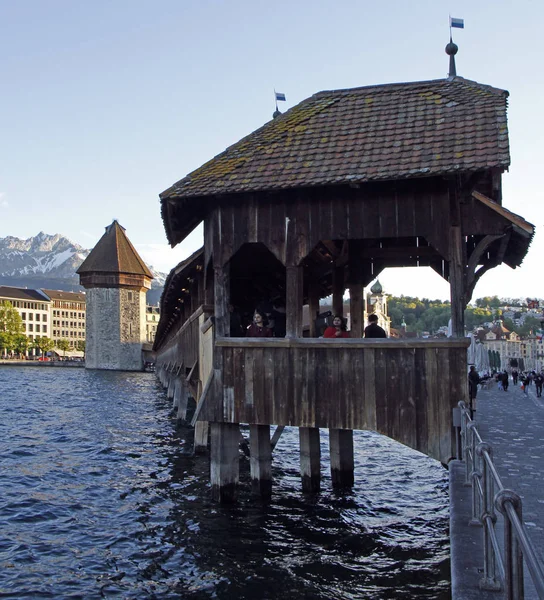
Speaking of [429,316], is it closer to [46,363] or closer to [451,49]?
[46,363]

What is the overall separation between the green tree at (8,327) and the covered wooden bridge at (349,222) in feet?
346

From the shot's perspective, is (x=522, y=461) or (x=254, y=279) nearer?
(x=522, y=461)

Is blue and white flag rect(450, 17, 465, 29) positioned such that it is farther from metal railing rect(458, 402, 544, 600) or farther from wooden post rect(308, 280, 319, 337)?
metal railing rect(458, 402, 544, 600)

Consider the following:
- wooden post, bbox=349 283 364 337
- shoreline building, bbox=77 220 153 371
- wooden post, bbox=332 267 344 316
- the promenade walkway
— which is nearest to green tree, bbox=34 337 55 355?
shoreline building, bbox=77 220 153 371

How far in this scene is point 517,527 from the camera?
2561mm

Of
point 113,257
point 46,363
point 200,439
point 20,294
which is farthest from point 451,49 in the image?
point 20,294

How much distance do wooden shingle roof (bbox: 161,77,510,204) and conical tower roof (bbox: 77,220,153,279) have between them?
65.2 metres

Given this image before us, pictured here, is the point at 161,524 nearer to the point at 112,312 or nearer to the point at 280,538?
the point at 280,538

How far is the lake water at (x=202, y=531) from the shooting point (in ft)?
27.7

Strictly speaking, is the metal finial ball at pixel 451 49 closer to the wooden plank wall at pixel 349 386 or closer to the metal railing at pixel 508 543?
the wooden plank wall at pixel 349 386

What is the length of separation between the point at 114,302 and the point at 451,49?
66.4 meters

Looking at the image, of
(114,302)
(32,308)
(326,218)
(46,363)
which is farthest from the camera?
(32,308)

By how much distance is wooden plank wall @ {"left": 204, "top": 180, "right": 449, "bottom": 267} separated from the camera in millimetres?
9328

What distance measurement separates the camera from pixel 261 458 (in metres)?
11.8
